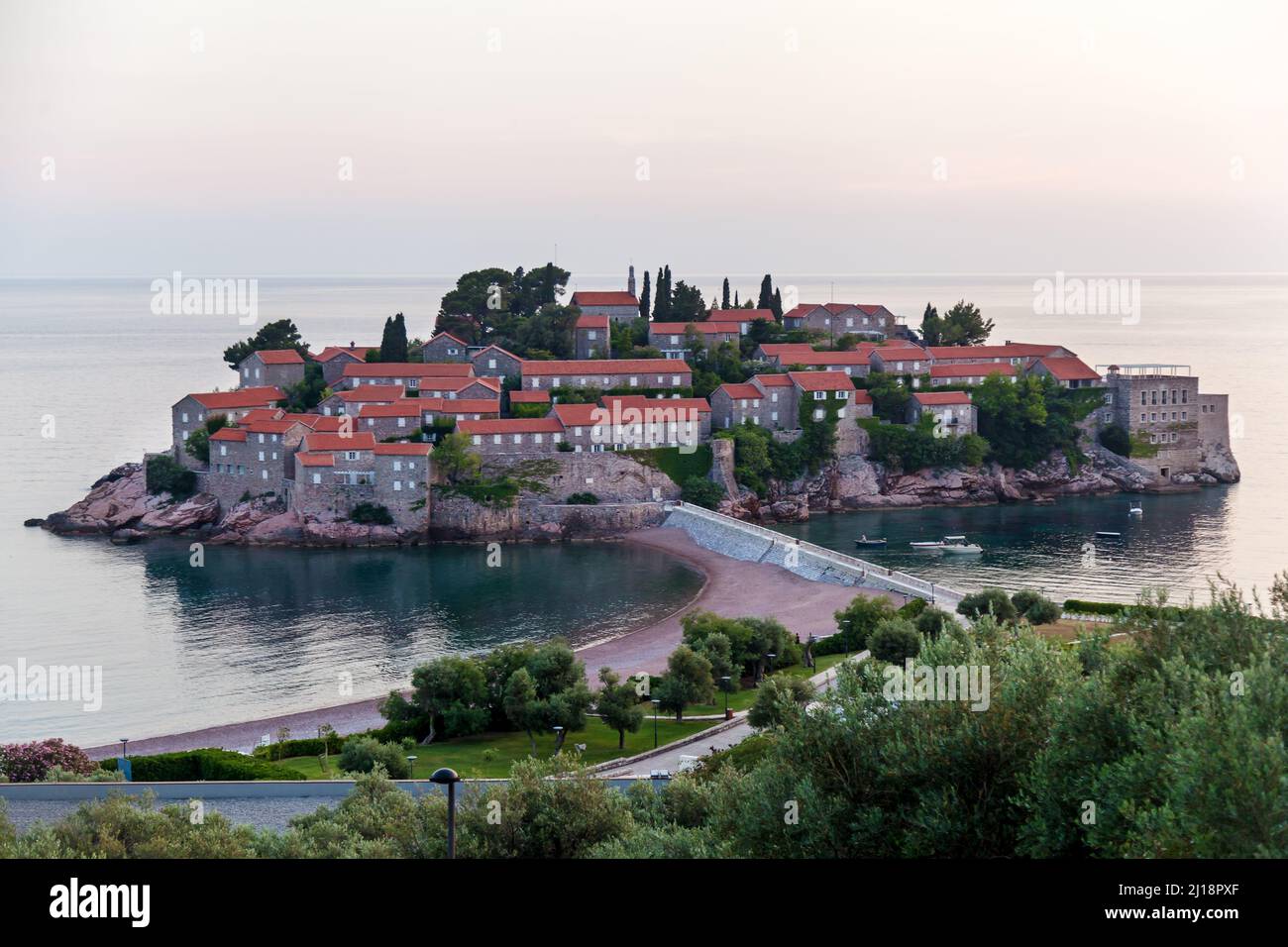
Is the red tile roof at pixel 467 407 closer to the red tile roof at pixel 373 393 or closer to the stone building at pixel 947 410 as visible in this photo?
the red tile roof at pixel 373 393

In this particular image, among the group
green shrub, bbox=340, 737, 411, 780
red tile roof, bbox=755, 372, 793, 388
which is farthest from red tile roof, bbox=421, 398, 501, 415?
green shrub, bbox=340, 737, 411, 780

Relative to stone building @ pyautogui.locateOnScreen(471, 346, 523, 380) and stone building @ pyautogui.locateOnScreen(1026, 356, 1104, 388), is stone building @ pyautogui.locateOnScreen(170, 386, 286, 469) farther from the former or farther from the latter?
stone building @ pyautogui.locateOnScreen(1026, 356, 1104, 388)

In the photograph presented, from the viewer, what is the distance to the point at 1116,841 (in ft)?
35.4

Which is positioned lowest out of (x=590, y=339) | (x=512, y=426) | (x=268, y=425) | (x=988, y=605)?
(x=988, y=605)

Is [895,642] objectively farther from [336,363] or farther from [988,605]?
[336,363]

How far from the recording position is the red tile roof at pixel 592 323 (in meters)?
67.4

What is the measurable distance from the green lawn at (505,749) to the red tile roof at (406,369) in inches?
1380

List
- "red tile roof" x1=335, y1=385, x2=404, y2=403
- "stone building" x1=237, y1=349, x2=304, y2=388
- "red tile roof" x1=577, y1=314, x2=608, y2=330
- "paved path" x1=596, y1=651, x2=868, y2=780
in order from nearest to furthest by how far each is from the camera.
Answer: "paved path" x1=596, y1=651, x2=868, y2=780
"red tile roof" x1=335, y1=385, x2=404, y2=403
"stone building" x1=237, y1=349, x2=304, y2=388
"red tile roof" x1=577, y1=314, x2=608, y2=330

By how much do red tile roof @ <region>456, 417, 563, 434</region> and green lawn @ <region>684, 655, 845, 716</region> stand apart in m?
24.7

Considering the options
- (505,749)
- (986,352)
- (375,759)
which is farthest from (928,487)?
(375,759)

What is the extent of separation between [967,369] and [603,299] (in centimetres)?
→ 1956

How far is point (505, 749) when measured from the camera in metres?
26.9

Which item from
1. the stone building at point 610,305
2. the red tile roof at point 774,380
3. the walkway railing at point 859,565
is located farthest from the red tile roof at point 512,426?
the stone building at point 610,305

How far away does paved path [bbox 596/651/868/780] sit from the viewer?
2406 cm
